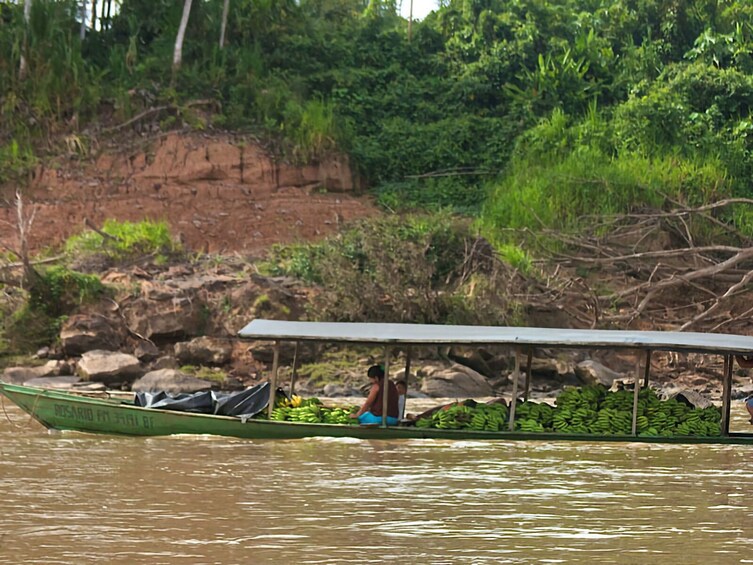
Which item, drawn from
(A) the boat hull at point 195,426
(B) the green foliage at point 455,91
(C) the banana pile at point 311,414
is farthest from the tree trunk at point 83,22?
(C) the banana pile at point 311,414

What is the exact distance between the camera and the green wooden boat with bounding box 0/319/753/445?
12.4 meters

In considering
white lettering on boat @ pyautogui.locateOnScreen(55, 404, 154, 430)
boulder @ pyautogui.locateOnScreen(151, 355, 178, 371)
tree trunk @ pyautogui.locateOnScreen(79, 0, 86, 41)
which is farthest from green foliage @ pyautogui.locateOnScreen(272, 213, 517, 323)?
tree trunk @ pyautogui.locateOnScreen(79, 0, 86, 41)

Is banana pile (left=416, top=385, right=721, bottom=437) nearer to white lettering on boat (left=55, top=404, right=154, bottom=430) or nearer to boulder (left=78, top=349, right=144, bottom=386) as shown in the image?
white lettering on boat (left=55, top=404, right=154, bottom=430)

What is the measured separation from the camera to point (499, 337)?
12.5 metres

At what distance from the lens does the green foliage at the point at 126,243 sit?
23469mm

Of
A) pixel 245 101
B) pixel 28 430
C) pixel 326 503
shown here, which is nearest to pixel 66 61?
pixel 245 101

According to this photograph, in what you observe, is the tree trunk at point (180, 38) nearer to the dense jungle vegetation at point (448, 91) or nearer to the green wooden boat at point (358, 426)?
the dense jungle vegetation at point (448, 91)

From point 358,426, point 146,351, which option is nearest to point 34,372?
point 146,351

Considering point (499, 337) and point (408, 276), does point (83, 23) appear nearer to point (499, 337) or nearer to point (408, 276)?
point (408, 276)

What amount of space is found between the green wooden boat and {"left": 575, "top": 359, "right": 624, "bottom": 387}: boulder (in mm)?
5686

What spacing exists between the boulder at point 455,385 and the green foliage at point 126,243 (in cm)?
746

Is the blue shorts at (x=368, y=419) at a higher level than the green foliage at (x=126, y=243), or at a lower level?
lower

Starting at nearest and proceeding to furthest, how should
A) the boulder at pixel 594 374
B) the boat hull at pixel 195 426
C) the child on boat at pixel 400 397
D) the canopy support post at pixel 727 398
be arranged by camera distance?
the boat hull at pixel 195 426 < the canopy support post at pixel 727 398 < the child on boat at pixel 400 397 < the boulder at pixel 594 374

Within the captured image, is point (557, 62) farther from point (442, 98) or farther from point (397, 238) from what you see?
point (397, 238)
